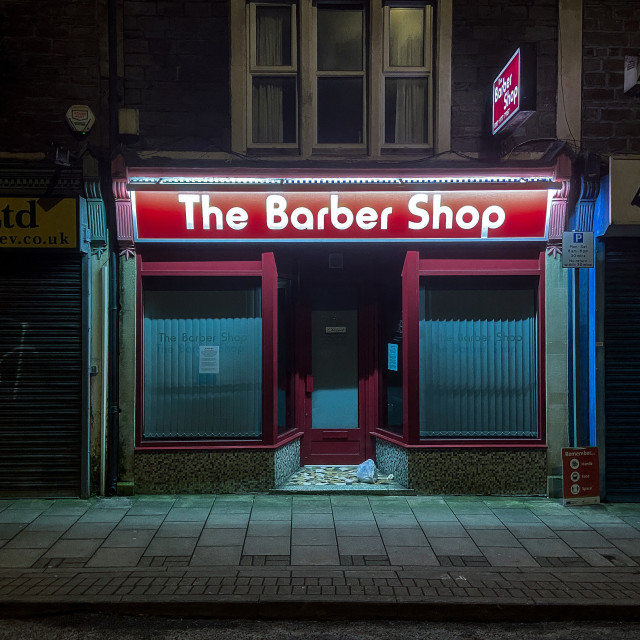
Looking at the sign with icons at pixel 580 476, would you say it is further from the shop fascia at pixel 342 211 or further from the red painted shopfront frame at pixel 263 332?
the red painted shopfront frame at pixel 263 332

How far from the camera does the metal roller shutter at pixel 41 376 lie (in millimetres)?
8562

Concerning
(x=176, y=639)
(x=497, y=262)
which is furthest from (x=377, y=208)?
(x=176, y=639)

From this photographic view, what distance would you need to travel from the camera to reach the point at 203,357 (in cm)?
896

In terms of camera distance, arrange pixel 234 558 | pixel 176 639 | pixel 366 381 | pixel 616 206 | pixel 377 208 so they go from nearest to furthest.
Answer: pixel 176 639, pixel 234 558, pixel 616 206, pixel 377 208, pixel 366 381

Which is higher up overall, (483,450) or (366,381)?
(366,381)

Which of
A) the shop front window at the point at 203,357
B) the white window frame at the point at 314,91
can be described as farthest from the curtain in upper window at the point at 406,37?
the shop front window at the point at 203,357

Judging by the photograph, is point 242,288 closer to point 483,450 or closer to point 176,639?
point 483,450

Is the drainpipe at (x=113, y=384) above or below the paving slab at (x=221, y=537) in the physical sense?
above

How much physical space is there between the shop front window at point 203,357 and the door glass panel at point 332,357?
4.36 feet

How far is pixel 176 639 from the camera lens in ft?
16.5

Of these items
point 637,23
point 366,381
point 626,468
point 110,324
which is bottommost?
point 626,468

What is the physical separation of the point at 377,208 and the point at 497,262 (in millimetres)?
1775

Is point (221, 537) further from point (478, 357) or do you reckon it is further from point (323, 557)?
point (478, 357)

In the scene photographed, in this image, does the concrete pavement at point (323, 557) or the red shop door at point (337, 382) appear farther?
the red shop door at point (337, 382)
